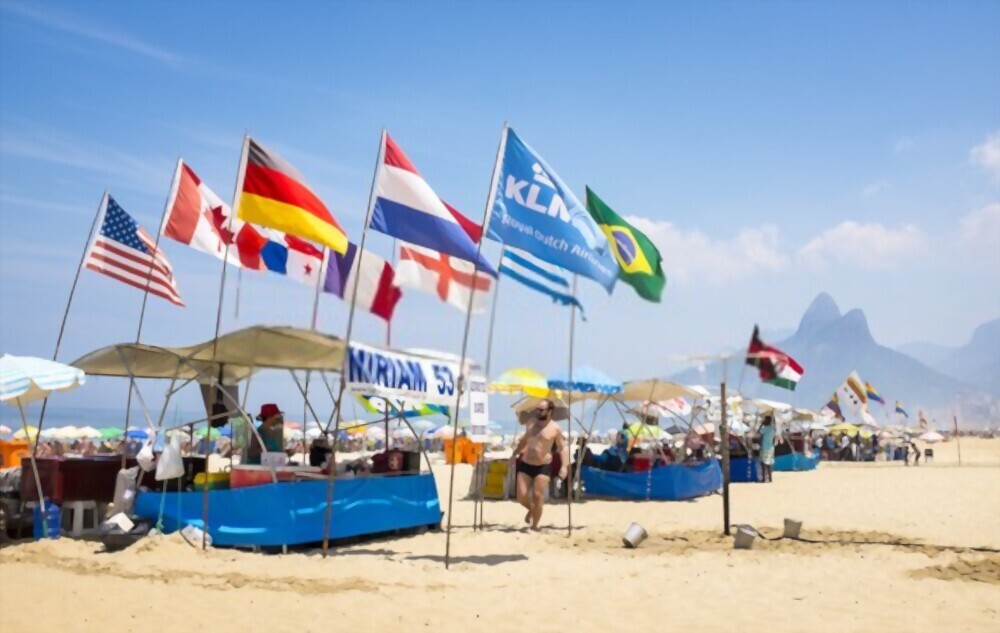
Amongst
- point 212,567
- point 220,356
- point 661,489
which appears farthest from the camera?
point 661,489

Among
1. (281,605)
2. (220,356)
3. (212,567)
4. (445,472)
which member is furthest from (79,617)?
(445,472)

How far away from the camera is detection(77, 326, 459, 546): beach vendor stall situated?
11141 millimetres

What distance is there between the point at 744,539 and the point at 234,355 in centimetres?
717

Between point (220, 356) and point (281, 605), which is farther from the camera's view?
point (220, 356)

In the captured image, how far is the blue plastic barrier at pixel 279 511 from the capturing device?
11156mm

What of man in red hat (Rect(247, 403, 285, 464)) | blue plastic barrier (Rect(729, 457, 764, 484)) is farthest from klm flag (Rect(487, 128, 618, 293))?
blue plastic barrier (Rect(729, 457, 764, 484))

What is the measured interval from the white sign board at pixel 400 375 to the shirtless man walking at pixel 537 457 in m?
→ 1.91

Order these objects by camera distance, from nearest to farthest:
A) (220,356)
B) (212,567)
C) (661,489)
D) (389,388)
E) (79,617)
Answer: (79,617), (212,567), (389,388), (220,356), (661,489)

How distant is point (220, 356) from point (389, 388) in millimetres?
3333

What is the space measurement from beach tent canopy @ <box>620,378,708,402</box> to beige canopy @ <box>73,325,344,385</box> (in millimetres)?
9535

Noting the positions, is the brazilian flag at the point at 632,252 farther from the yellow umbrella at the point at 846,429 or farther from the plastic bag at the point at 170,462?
the yellow umbrella at the point at 846,429

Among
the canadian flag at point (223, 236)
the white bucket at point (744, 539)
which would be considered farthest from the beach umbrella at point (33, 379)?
the white bucket at point (744, 539)

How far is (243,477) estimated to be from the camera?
1179cm

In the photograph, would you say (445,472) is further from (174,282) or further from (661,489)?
(174,282)
